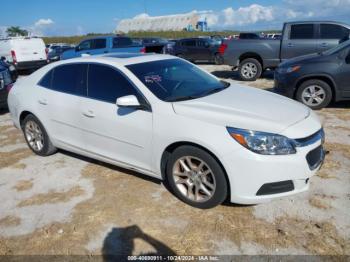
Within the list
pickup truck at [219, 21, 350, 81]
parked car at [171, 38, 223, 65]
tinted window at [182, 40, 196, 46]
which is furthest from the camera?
tinted window at [182, 40, 196, 46]

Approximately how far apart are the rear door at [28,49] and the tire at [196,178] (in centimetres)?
1636

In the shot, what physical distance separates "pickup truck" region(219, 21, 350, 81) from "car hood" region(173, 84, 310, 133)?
7.47 meters

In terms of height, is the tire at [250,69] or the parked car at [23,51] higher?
the parked car at [23,51]

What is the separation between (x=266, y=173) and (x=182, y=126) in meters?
0.93

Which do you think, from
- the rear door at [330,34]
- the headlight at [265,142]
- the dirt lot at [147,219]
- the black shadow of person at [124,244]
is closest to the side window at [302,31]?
the rear door at [330,34]

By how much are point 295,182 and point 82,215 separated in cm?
223

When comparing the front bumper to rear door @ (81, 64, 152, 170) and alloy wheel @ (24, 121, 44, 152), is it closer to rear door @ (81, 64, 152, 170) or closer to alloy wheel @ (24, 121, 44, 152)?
rear door @ (81, 64, 152, 170)

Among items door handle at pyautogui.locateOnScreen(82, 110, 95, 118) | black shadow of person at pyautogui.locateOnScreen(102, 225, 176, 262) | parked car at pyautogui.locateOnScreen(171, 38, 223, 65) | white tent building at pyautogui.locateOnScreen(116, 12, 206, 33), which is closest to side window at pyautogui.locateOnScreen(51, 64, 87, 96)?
door handle at pyautogui.locateOnScreen(82, 110, 95, 118)

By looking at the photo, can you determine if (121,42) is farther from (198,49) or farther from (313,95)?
(313,95)

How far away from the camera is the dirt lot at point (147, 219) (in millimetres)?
2984

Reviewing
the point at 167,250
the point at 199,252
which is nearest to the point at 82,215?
the point at 167,250

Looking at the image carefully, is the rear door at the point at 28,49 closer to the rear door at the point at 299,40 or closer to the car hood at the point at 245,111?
the rear door at the point at 299,40

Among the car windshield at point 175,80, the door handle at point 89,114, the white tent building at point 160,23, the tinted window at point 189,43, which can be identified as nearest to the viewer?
the car windshield at point 175,80

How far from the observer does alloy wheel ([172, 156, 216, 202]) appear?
3352 millimetres
